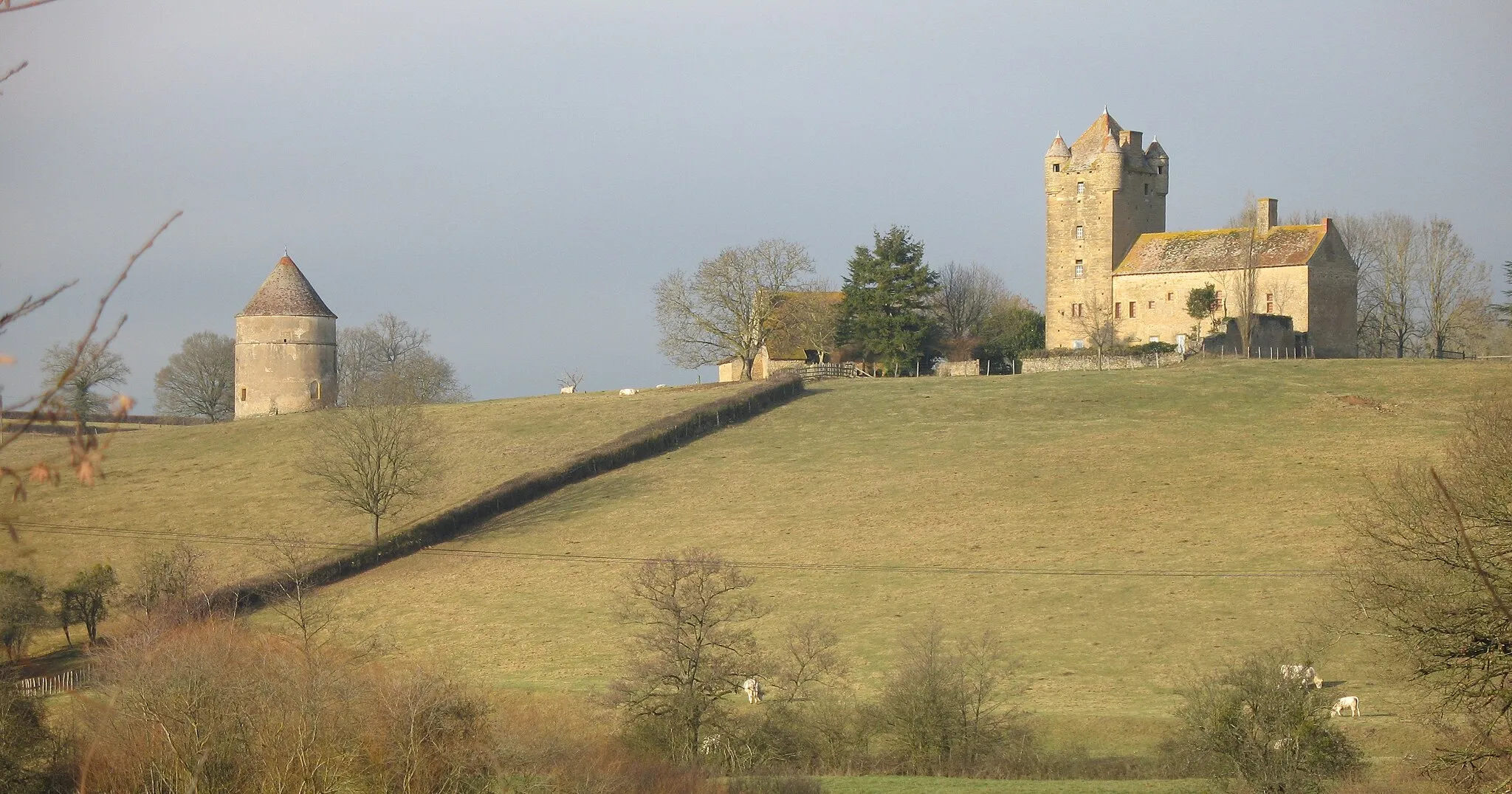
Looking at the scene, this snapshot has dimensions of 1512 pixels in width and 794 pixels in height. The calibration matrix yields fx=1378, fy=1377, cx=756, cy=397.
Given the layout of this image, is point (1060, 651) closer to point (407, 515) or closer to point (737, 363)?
point (407, 515)

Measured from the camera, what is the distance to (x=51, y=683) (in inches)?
1091

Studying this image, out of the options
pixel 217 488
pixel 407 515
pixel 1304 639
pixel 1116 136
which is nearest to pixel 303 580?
pixel 407 515

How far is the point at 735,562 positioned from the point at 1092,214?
5254 centimetres

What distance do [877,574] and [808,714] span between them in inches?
522

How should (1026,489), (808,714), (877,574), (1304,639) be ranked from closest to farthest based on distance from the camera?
(808,714) → (1304,639) → (877,574) → (1026,489)

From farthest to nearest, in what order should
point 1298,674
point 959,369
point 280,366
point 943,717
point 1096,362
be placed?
point 959,369
point 280,366
point 1096,362
point 943,717
point 1298,674

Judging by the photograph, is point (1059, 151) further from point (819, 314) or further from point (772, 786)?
point (772, 786)

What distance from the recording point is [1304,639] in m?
28.0

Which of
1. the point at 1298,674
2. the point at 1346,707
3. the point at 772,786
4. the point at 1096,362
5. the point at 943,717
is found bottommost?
the point at 772,786

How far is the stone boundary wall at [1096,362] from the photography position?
72.2 metres

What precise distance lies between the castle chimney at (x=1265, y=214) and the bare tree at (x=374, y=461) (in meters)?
52.4

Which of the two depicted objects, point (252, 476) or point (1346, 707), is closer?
point (1346, 707)

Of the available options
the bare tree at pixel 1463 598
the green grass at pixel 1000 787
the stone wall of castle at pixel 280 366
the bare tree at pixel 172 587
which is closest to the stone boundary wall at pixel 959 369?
the stone wall of castle at pixel 280 366

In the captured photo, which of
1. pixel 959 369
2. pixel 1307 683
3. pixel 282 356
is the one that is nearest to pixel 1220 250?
pixel 959 369
